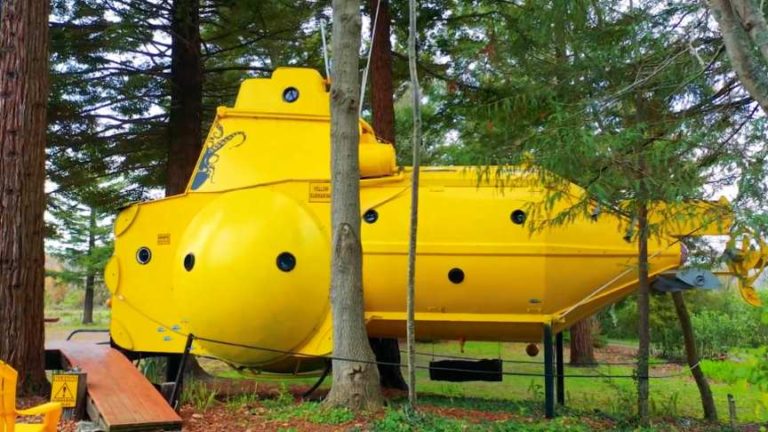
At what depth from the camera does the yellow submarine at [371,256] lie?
7.17m

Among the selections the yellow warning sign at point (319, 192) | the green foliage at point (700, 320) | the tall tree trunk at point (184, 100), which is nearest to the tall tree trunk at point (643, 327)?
the yellow warning sign at point (319, 192)

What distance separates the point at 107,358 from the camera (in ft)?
25.2

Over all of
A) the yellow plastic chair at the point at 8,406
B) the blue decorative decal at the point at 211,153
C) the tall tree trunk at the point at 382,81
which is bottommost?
the yellow plastic chair at the point at 8,406

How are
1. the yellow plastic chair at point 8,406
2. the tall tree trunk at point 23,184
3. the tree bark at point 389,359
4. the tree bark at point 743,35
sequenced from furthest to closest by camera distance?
the tree bark at point 389,359 → the tall tree trunk at point 23,184 → the tree bark at point 743,35 → the yellow plastic chair at point 8,406

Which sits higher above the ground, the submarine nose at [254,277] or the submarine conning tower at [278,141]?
the submarine conning tower at [278,141]

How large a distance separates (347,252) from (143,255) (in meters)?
3.55

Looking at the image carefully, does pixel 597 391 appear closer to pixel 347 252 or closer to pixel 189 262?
pixel 347 252

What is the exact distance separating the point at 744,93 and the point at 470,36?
728cm

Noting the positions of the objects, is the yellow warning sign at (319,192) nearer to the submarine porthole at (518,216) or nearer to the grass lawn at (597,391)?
the submarine porthole at (518,216)

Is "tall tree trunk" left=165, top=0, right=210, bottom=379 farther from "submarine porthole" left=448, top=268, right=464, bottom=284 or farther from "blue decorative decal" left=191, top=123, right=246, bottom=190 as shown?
"submarine porthole" left=448, top=268, right=464, bottom=284

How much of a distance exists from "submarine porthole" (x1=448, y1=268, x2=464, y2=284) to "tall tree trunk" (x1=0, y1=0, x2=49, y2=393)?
187 inches

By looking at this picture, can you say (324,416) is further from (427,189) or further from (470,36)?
(470,36)

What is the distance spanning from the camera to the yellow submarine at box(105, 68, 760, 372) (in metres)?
7.17

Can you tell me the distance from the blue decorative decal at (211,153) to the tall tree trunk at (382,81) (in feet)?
10.9
